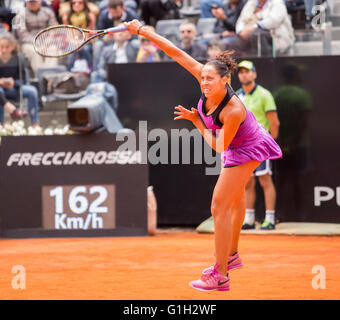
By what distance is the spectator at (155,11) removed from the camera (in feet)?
38.3

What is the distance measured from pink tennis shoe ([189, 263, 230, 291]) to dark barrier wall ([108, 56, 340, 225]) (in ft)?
13.6

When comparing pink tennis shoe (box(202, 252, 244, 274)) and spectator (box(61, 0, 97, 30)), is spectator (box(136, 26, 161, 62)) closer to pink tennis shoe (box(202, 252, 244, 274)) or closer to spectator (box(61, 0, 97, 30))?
spectator (box(61, 0, 97, 30))

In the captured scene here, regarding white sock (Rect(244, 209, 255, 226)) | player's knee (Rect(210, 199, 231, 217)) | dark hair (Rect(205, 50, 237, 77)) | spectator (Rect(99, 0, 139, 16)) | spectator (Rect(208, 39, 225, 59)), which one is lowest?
white sock (Rect(244, 209, 255, 226))

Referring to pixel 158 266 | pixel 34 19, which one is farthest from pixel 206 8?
pixel 158 266

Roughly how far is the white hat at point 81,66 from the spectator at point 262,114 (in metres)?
2.88

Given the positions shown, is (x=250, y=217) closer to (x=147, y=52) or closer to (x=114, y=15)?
(x=147, y=52)

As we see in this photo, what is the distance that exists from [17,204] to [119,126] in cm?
166

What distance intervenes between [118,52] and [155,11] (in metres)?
1.67

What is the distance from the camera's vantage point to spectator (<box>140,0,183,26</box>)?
1169cm

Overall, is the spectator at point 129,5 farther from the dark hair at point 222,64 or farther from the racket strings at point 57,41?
the dark hair at point 222,64

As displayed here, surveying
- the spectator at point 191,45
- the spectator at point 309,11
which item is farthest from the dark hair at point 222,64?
the spectator at point 309,11

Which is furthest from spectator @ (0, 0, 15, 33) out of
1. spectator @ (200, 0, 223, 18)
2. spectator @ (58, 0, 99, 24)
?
spectator @ (200, 0, 223, 18)

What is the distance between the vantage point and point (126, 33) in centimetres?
1023
